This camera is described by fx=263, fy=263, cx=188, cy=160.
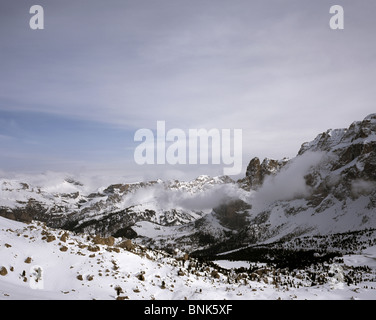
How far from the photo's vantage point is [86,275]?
36.3 m

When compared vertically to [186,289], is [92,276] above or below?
above

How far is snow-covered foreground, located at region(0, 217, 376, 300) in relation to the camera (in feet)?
104

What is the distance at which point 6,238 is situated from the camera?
37.6 meters

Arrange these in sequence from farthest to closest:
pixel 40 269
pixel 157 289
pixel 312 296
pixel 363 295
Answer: pixel 363 295
pixel 312 296
pixel 157 289
pixel 40 269

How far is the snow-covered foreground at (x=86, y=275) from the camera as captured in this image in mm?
31667

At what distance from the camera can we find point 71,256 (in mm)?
39406

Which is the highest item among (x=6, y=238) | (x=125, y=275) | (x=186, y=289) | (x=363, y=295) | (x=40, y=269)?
(x=6, y=238)
